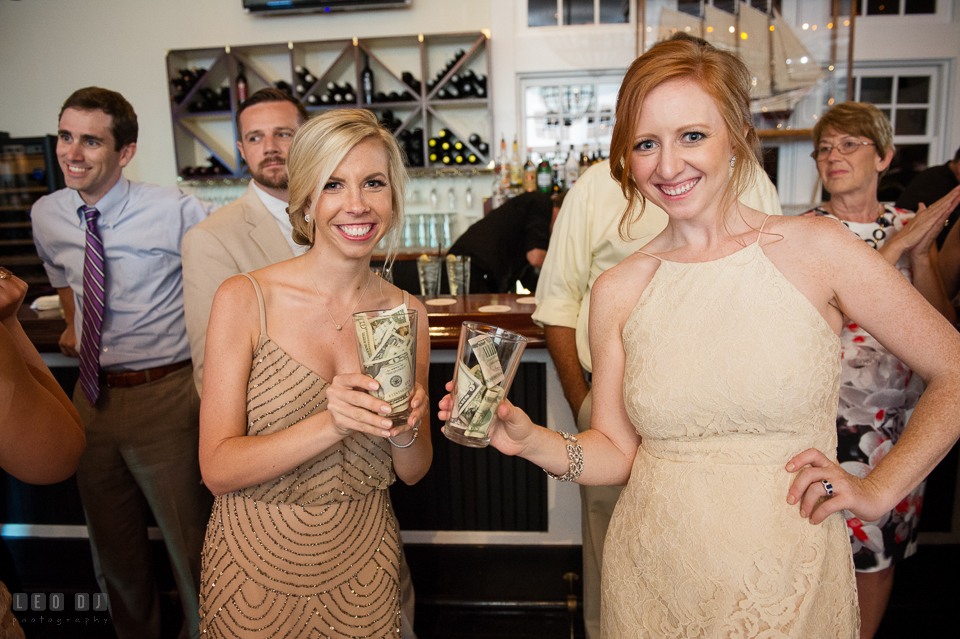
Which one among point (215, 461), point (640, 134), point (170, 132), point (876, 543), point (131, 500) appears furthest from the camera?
point (170, 132)

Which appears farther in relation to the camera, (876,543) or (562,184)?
(562,184)

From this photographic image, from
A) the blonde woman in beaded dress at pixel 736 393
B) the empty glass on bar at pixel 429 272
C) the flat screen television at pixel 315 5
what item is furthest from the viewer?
the flat screen television at pixel 315 5

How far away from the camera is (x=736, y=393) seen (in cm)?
110

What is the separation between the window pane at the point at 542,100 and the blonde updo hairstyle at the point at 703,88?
4.63 metres

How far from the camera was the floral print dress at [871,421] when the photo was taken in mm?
2020

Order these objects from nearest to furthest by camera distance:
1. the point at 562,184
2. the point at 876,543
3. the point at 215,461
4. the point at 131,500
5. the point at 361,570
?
1. the point at 215,461
2. the point at 361,570
3. the point at 876,543
4. the point at 131,500
5. the point at 562,184

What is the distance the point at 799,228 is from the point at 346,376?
864 mm

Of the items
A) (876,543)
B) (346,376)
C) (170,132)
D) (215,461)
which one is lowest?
(876,543)

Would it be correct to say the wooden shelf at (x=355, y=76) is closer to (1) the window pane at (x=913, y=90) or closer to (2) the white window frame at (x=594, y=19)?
(2) the white window frame at (x=594, y=19)

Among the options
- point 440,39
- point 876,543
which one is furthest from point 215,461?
point 440,39

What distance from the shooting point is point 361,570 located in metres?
1.41

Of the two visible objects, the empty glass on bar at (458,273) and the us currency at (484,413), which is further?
the empty glass on bar at (458,273)

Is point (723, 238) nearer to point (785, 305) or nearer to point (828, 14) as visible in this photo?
point (785, 305)

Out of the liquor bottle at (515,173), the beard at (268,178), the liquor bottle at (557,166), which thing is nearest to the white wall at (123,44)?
the liquor bottle at (515,173)
